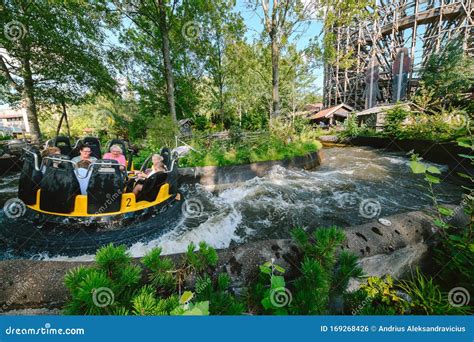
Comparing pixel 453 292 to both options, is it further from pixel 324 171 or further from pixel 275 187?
pixel 324 171

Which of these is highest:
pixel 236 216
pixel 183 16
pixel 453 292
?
pixel 183 16

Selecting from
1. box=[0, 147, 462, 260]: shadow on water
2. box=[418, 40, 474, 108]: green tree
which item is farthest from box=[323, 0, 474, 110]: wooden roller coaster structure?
box=[0, 147, 462, 260]: shadow on water

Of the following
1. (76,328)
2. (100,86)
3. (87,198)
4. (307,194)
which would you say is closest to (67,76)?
(100,86)

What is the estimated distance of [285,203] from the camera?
6.13 metres

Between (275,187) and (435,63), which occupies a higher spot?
(435,63)

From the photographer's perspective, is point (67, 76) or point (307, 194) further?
point (67, 76)

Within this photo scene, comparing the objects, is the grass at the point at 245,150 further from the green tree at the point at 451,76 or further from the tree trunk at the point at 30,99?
the green tree at the point at 451,76

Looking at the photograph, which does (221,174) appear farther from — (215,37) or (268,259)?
(215,37)

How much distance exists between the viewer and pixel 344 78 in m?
34.5

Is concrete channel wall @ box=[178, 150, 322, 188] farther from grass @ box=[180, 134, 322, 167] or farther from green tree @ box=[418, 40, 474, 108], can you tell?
green tree @ box=[418, 40, 474, 108]

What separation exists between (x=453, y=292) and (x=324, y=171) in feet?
28.4

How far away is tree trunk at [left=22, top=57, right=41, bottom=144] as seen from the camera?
11312 millimetres

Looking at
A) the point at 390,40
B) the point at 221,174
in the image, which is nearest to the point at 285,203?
the point at 221,174

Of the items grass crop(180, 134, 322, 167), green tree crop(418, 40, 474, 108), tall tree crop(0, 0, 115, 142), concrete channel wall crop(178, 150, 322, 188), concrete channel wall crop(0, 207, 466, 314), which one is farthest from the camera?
green tree crop(418, 40, 474, 108)
